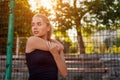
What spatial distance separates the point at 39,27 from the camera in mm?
2799

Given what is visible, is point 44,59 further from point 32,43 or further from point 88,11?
point 88,11

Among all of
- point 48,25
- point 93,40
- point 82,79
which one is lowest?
point 82,79

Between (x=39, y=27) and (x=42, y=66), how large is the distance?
0.36 metres

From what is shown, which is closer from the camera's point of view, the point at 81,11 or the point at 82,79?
the point at 82,79

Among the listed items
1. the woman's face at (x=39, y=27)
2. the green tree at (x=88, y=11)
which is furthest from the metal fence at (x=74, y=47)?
the green tree at (x=88, y=11)

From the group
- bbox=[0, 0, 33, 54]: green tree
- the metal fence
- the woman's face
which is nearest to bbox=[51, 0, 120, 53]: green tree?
the metal fence

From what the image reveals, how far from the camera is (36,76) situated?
2.70 m

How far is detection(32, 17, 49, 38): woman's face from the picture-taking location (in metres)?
2.79

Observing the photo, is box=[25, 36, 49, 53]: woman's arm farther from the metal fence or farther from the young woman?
the metal fence

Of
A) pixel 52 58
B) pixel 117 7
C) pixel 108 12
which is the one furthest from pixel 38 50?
pixel 117 7

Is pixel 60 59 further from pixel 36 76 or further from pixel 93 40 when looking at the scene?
pixel 93 40

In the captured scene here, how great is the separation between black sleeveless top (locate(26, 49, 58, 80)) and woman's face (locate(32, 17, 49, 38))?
165mm

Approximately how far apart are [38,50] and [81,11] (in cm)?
1818

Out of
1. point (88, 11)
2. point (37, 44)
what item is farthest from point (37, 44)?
point (88, 11)
